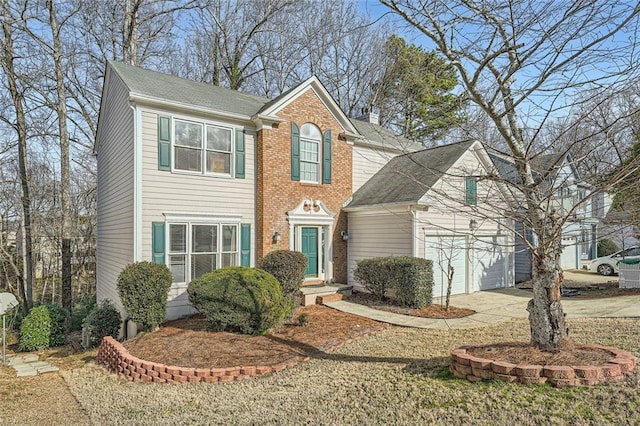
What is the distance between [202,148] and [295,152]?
2909 mm

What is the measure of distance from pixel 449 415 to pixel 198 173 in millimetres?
9099

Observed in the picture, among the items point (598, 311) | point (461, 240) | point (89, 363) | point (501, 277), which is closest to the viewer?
point (89, 363)

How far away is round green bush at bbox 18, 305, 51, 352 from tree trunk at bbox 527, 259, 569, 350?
1257cm

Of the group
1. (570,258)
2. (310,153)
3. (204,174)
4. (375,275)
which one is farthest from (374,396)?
(570,258)

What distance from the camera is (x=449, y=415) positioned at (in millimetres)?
4016

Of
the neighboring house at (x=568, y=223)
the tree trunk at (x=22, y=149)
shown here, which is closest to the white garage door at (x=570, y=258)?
the neighboring house at (x=568, y=223)

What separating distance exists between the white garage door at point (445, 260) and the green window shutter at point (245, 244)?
5258mm

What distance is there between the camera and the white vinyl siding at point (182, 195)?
1041cm

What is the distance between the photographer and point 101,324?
Result: 10.1 metres

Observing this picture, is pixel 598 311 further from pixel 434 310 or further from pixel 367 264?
pixel 367 264

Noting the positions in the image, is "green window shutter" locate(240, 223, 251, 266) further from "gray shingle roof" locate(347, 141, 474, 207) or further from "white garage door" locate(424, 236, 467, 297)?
"white garage door" locate(424, 236, 467, 297)

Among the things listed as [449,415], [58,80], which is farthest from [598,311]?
[58,80]

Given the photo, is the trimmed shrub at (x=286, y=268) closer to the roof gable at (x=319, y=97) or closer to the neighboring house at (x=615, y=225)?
the roof gable at (x=319, y=97)

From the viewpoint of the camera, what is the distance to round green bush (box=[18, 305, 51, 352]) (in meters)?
11.4
